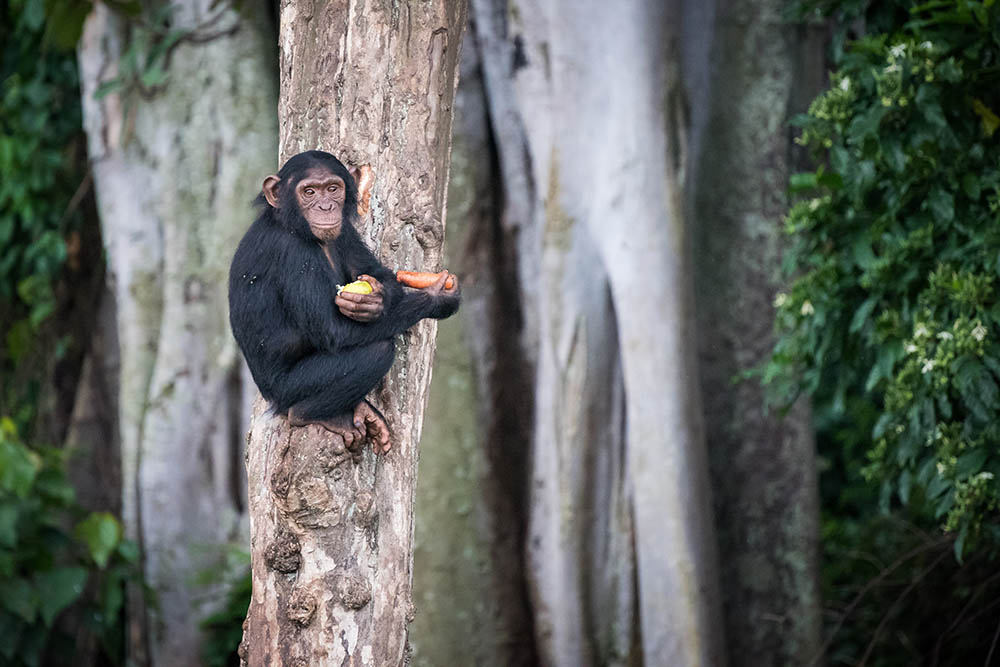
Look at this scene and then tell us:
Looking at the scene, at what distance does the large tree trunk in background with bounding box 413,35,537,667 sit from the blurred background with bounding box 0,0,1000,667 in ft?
0.04

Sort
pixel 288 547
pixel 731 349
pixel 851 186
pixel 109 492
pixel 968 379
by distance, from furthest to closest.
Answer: pixel 109 492 → pixel 731 349 → pixel 851 186 → pixel 968 379 → pixel 288 547

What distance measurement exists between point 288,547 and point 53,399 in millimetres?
4541

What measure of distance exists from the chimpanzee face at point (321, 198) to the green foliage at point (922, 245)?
1680mm

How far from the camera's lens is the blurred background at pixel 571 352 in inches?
180

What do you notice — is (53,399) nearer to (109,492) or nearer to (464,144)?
(109,492)

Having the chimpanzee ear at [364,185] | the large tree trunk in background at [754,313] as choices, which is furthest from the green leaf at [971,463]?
the chimpanzee ear at [364,185]

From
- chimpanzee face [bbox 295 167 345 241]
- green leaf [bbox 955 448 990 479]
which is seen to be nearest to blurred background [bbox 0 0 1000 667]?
green leaf [bbox 955 448 990 479]

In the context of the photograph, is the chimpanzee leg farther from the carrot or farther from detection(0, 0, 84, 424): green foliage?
detection(0, 0, 84, 424): green foliage

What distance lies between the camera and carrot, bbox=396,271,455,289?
2846mm

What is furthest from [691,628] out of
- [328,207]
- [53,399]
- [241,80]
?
[53,399]

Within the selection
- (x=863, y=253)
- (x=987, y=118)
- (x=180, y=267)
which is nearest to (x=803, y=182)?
(x=863, y=253)

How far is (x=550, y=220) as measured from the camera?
15.5 feet

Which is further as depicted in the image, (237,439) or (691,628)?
(237,439)

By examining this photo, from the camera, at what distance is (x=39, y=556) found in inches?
194
